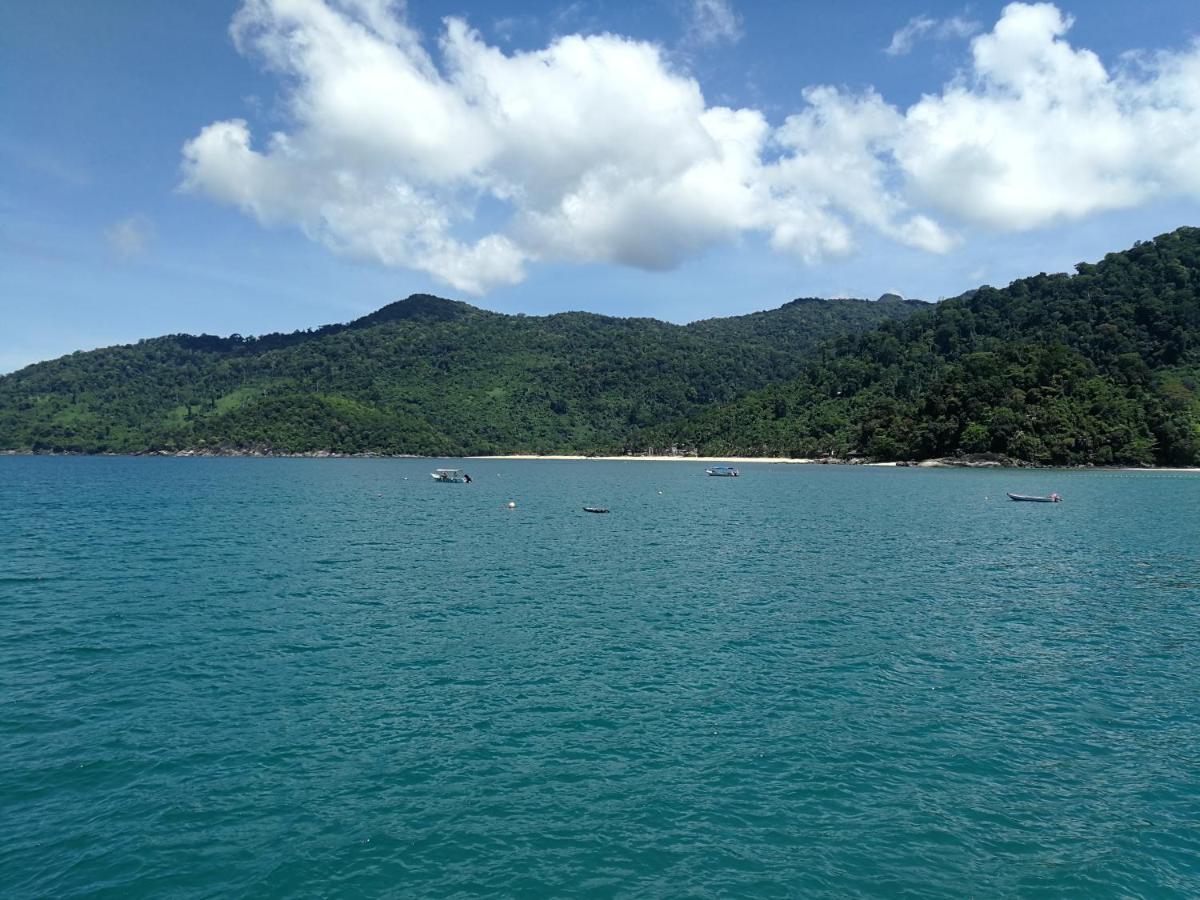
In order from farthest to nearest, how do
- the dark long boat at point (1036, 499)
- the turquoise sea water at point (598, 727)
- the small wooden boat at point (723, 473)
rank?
the small wooden boat at point (723, 473)
the dark long boat at point (1036, 499)
the turquoise sea water at point (598, 727)

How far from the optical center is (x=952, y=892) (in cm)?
1547

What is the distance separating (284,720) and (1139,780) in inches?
1016

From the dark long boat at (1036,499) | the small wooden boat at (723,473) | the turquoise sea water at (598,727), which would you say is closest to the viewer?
the turquoise sea water at (598,727)

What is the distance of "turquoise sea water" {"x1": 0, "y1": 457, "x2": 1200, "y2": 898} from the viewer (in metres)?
16.5

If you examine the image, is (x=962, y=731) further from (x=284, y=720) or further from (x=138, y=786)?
(x=138, y=786)

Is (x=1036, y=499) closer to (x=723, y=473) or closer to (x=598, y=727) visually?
(x=723, y=473)

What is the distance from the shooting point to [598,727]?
78.5 feet

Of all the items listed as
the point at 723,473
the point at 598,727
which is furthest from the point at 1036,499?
the point at 598,727

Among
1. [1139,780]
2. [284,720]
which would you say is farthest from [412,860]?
[1139,780]

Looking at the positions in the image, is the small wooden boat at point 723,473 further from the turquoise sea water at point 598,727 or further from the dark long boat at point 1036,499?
the turquoise sea water at point 598,727

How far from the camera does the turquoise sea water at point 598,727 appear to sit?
16516 mm

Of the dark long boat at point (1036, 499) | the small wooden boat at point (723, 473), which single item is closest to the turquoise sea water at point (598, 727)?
the dark long boat at point (1036, 499)

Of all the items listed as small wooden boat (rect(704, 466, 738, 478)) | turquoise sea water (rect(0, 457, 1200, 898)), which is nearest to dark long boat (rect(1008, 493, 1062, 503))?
turquoise sea water (rect(0, 457, 1200, 898))

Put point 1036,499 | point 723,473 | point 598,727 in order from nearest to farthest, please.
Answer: point 598,727 → point 1036,499 → point 723,473
